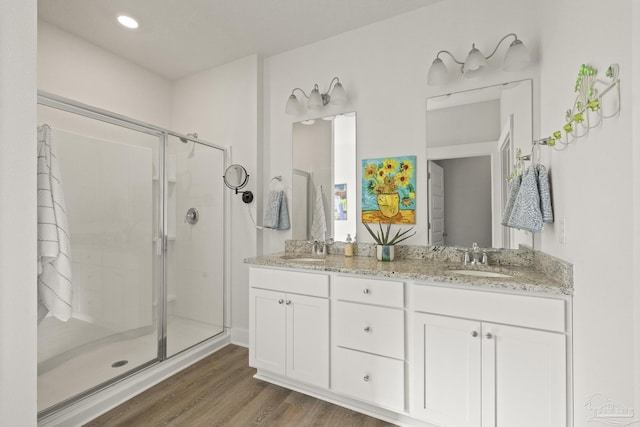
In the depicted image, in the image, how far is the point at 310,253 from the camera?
8.42ft

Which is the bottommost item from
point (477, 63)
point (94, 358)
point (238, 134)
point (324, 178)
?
point (94, 358)

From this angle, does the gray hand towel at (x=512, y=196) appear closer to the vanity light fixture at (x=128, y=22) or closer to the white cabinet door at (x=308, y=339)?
the white cabinet door at (x=308, y=339)

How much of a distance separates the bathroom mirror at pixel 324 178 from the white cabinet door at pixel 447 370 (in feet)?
3.34

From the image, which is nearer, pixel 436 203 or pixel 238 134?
pixel 436 203

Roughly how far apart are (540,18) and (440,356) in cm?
203

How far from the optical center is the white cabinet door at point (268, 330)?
2002mm

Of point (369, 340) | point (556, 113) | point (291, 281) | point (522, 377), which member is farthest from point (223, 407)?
point (556, 113)

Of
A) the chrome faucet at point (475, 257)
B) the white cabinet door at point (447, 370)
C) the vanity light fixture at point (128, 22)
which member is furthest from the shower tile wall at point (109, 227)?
the chrome faucet at point (475, 257)

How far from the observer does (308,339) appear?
6.24ft

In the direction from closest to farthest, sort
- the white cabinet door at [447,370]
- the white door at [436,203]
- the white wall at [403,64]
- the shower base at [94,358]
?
the white cabinet door at [447,370]
the shower base at [94,358]
the white wall at [403,64]
the white door at [436,203]

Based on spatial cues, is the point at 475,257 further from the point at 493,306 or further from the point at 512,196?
the point at 493,306

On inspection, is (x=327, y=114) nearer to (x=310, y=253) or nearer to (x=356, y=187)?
(x=356, y=187)

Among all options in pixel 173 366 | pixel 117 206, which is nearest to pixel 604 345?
pixel 173 366

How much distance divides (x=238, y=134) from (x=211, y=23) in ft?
2.93
